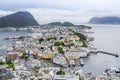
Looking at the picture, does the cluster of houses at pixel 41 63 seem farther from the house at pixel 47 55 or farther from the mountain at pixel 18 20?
the mountain at pixel 18 20

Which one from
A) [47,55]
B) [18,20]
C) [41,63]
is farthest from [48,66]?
[18,20]

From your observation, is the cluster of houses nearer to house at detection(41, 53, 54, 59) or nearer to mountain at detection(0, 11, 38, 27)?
house at detection(41, 53, 54, 59)

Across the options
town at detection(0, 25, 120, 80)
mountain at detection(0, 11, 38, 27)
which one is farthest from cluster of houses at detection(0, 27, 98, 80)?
mountain at detection(0, 11, 38, 27)

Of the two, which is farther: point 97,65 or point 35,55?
point 35,55

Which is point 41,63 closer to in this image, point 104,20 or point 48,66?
point 48,66

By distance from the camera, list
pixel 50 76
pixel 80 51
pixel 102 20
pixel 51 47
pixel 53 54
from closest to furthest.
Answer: pixel 50 76 → pixel 53 54 → pixel 80 51 → pixel 51 47 → pixel 102 20

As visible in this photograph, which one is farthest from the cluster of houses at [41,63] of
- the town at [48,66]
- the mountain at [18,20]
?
the mountain at [18,20]

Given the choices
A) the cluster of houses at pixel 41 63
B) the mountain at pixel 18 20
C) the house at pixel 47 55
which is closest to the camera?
the cluster of houses at pixel 41 63

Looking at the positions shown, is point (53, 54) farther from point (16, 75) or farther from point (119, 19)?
point (119, 19)

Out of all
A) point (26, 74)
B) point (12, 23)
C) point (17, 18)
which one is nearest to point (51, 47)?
point (26, 74)
